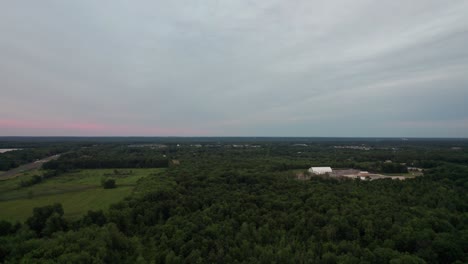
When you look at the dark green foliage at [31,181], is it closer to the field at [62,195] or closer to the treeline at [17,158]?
the field at [62,195]

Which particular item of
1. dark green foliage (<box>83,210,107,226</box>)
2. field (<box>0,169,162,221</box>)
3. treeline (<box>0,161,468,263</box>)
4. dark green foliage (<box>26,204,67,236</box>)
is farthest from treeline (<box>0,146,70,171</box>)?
dark green foliage (<box>83,210,107,226</box>)

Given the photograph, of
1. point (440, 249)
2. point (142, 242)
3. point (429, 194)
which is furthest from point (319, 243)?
point (429, 194)

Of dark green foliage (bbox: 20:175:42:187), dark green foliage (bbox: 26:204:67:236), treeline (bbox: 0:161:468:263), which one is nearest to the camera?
treeline (bbox: 0:161:468:263)

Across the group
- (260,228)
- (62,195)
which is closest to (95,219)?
(62,195)

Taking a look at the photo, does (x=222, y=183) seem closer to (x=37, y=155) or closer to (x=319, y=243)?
(x=319, y=243)

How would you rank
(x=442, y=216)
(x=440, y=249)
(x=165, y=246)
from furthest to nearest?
(x=442, y=216) → (x=165, y=246) → (x=440, y=249)

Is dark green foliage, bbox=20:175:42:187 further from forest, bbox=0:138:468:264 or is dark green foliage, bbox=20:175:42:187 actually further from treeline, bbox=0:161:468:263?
treeline, bbox=0:161:468:263

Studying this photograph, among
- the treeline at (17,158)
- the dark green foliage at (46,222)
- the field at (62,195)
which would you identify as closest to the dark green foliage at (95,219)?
the dark green foliage at (46,222)

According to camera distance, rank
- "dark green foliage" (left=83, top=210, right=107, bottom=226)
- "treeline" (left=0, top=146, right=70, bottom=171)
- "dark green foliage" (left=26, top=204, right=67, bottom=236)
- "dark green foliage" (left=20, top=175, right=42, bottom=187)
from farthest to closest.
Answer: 1. "treeline" (left=0, top=146, right=70, bottom=171)
2. "dark green foliage" (left=20, top=175, right=42, bottom=187)
3. "dark green foliage" (left=83, top=210, right=107, bottom=226)
4. "dark green foliage" (left=26, top=204, right=67, bottom=236)
